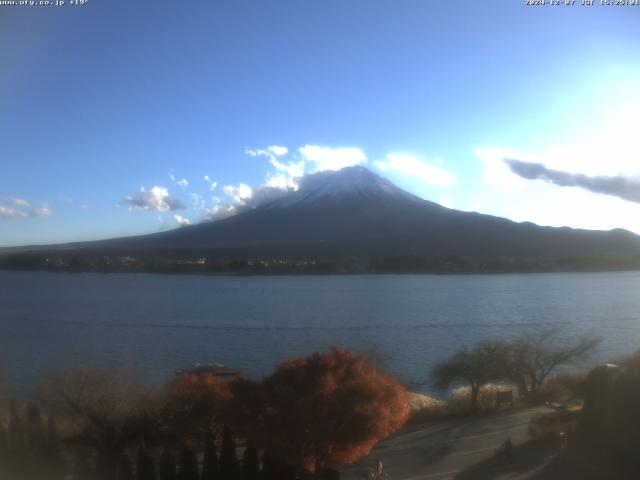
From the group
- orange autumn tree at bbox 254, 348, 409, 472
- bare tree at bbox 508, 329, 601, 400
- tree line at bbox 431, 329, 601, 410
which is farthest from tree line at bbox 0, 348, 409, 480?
bare tree at bbox 508, 329, 601, 400

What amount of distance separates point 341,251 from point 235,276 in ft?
24.1

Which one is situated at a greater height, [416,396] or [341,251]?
[341,251]

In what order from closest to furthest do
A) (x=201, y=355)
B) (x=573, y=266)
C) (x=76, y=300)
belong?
(x=201, y=355) → (x=76, y=300) → (x=573, y=266)

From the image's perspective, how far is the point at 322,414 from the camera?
5707mm

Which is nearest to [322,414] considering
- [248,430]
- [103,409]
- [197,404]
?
[248,430]

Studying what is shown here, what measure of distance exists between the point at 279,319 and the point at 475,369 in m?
8.22

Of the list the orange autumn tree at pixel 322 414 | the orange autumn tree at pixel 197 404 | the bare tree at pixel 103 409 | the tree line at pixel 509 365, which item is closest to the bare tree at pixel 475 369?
the tree line at pixel 509 365

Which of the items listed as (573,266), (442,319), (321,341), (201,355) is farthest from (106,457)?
(573,266)

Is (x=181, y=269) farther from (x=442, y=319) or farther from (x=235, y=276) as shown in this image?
(x=442, y=319)

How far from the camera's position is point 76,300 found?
872 inches

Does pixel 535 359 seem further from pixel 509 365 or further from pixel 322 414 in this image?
pixel 322 414

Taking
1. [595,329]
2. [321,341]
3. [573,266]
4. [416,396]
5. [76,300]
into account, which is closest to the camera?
[416,396]

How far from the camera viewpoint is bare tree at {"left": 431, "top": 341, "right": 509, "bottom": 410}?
32.8 ft

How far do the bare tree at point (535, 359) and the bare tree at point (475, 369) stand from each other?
321 mm
